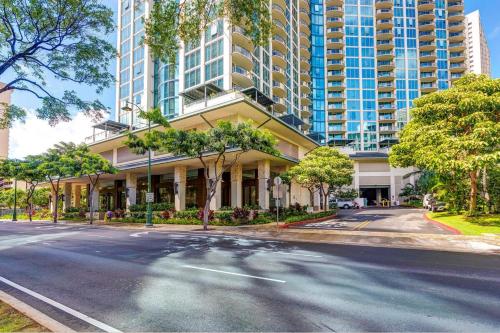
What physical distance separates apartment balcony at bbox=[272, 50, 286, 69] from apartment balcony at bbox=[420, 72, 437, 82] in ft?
157

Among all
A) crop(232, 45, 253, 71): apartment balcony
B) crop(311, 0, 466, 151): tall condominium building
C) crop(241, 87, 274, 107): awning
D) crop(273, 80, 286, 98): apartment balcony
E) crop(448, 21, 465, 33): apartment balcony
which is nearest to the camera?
crop(241, 87, 274, 107): awning

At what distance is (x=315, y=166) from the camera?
2788 centimetres

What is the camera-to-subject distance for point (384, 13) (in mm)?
80188

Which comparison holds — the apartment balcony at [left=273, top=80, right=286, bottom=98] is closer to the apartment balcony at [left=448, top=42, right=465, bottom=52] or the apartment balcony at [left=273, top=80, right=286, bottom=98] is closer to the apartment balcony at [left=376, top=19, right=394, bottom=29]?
the apartment balcony at [left=376, top=19, right=394, bottom=29]

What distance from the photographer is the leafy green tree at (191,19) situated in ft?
32.1

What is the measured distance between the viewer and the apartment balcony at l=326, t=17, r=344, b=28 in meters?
80.6

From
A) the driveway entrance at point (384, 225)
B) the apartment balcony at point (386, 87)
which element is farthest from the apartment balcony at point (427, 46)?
the driveway entrance at point (384, 225)

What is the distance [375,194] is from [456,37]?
49.3 m

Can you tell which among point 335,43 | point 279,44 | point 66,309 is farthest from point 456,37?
point 66,309

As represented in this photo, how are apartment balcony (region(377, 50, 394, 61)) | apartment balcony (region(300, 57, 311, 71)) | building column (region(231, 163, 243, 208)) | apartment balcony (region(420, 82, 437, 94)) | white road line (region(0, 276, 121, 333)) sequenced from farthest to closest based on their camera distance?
apartment balcony (region(377, 50, 394, 61)) < apartment balcony (region(420, 82, 437, 94)) < apartment balcony (region(300, 57, 311, 71)) < building column (region(231, 163, 243, 208)) < white road line (region(0, 276, 121, 333))

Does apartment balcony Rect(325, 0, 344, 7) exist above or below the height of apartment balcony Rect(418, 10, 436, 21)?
above

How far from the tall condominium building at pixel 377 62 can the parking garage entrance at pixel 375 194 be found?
1266 cm

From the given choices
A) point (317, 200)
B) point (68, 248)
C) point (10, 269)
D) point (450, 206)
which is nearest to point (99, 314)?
point (10, 269)

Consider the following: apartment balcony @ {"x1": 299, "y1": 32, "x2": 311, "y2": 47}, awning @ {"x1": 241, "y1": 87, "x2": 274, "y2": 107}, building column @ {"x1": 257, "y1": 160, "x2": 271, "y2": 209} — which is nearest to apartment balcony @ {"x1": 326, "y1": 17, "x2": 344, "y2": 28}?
apartment balcony @ {"x1": 299, "y1": 32, "x2": 311, "y2": 47}
